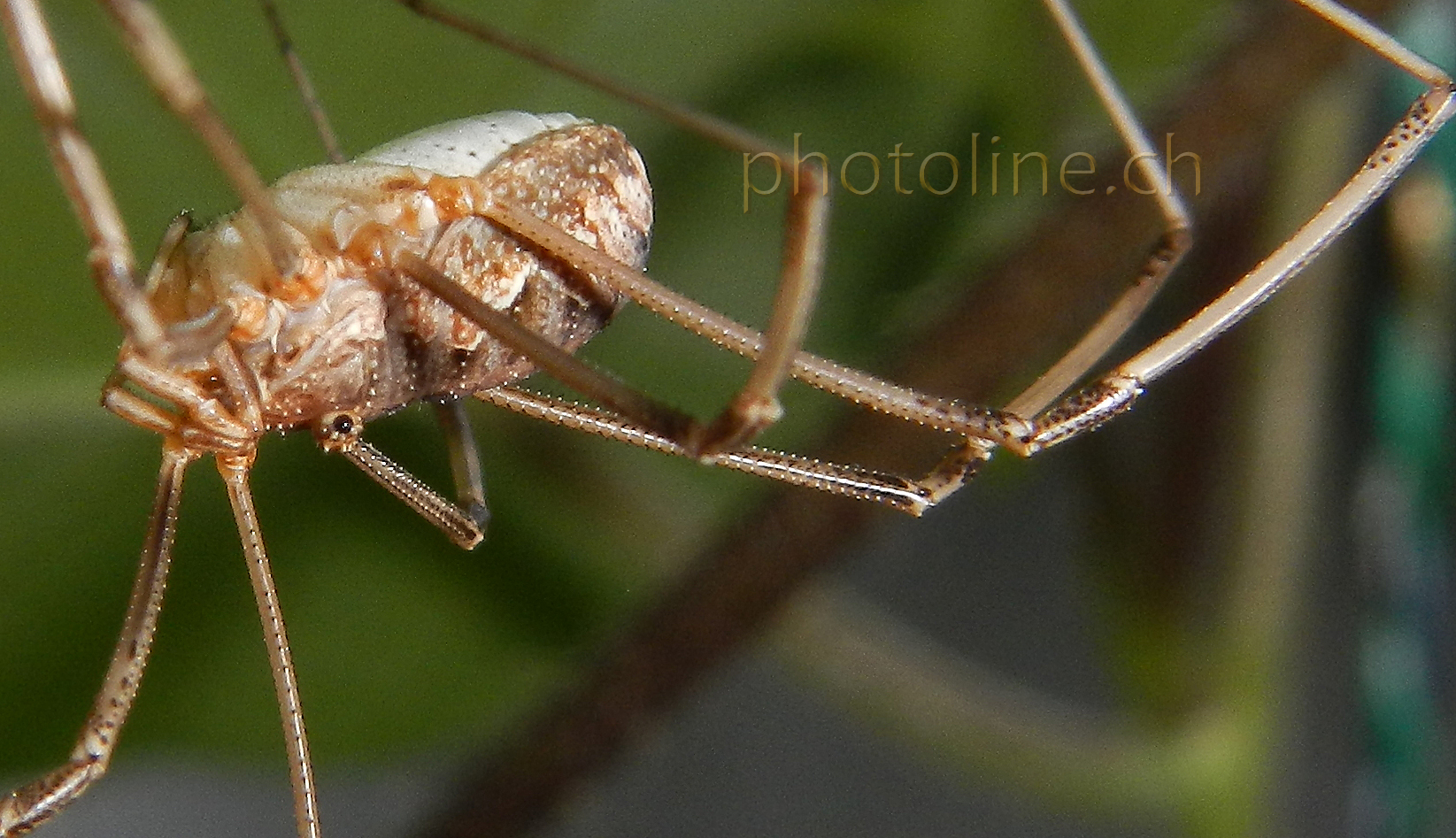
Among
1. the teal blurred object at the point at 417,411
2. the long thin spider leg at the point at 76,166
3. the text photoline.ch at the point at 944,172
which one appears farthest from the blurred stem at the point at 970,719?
the long thin spider leg at the point at 76,166

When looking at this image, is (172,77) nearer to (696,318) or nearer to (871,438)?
(696,318)

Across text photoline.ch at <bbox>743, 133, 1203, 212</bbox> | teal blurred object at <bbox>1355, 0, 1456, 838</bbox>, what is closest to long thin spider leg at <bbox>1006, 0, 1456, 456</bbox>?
teal blurred object at <bbox>1355, 0, 1456, 838</bbox>

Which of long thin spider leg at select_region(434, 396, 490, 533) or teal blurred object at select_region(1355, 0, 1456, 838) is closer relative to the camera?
long thin spider leg at select_region(434, 396, 490, 533)

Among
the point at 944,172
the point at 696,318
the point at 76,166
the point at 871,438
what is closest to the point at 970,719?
the point at 871,438

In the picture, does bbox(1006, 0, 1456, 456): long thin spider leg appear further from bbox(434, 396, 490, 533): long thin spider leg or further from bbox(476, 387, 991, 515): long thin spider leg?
bbox(434, 396, 490, 533): long thin spider leg

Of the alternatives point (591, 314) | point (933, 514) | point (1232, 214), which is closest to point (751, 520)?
point (591, 314)

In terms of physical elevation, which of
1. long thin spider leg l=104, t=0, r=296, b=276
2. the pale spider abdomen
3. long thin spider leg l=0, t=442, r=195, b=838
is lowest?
long thin spider leg l=0, t=442, r=195, b=838

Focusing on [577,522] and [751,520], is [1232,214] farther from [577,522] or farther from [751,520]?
[577,522]
